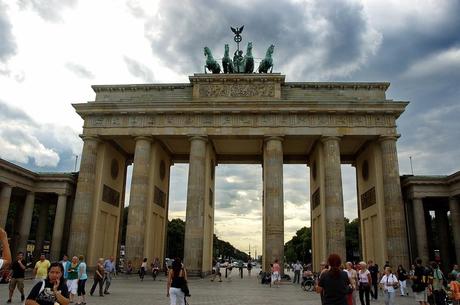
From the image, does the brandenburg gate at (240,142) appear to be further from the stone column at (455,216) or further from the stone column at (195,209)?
the stone column at (455,216)

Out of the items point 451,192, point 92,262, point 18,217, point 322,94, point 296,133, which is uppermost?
point 322,94

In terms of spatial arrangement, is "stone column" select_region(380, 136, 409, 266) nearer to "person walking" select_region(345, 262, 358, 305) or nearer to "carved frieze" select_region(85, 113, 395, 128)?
"carved frieze" select_region(85, 113, 395, 128)

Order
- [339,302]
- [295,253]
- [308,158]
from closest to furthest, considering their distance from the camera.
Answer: [339,302] → [308,158] → [295,253]

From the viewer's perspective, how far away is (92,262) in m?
34.8

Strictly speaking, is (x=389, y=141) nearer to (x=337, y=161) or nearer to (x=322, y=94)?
(x=337, y=161)

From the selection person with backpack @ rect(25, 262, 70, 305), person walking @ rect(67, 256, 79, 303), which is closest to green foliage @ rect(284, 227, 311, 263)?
person walking @ rect(67, 256, 79, 303)

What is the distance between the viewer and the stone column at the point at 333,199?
31938mm

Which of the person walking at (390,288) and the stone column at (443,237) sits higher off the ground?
the stone column at (443,237)

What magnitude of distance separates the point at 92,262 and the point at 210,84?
65.3 feet

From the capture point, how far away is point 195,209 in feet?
110

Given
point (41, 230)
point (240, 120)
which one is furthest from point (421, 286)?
point (41, 230)

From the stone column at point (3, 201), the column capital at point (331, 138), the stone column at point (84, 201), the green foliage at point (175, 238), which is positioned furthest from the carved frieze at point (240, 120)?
the green foliage at point (175, 238)

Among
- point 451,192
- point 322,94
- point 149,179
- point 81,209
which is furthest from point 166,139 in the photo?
point 451,192

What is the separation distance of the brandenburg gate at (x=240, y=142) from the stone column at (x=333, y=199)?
87mm
